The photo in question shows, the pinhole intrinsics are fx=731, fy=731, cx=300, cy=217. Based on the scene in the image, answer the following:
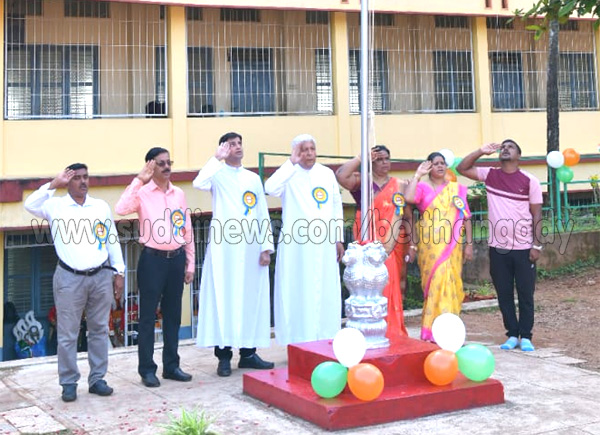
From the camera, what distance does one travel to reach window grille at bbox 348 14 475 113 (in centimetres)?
1197

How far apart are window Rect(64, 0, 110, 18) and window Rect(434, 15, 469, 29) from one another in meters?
5.41

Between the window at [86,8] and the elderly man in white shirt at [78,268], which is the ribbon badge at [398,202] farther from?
the window at [86,8]

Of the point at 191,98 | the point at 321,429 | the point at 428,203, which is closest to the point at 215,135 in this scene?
the point at 191,98

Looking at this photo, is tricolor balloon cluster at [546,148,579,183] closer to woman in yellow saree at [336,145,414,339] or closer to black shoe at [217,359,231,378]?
woman in yellow saree at [336,145,414,339]

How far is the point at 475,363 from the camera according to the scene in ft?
15.2

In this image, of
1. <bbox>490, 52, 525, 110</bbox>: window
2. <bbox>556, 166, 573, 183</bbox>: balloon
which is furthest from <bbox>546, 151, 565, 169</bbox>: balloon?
<bbox>490, 52, 525, 110</bbox>: window

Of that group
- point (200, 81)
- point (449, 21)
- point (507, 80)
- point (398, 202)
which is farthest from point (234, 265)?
point (507, 80)

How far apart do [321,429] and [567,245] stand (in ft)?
27.5

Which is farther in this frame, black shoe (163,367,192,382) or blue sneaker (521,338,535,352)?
blue sneaker (521,338,535,352)

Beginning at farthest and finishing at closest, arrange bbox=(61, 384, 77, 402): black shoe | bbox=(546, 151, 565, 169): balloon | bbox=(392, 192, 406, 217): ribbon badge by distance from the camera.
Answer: bbox=(546, 151, 565, 169): balloon → bbox=(392, 192, 406, 217): ribbon badge → bbox=(61, 384, 77, 402): black shoe

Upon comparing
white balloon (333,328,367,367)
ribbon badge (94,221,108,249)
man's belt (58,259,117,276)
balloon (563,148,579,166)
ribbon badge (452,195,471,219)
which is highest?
balloon (563,148,579,166)

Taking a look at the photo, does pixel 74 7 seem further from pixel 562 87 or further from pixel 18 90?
pixel 562 87

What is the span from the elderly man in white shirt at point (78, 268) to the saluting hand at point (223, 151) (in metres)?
0.95

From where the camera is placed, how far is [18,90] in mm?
9938
